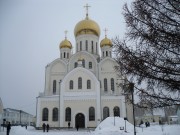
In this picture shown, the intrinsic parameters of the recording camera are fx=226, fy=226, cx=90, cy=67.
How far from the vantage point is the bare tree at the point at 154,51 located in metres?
6.55

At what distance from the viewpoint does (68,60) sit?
3778 centimetres

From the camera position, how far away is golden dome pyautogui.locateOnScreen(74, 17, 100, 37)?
40.0 meters

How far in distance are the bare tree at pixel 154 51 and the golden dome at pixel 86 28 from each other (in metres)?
33.0

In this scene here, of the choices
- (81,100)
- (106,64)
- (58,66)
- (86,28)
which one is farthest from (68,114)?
(86,28)

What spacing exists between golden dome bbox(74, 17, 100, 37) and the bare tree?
33.0m

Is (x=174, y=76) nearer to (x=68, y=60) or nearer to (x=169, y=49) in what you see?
(x=169, y=49)

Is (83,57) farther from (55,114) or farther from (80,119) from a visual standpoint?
(80,119)

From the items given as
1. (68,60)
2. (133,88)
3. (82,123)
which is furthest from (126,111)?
(133,88)

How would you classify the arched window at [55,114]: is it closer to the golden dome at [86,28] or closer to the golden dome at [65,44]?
the golden dome at [65,44]

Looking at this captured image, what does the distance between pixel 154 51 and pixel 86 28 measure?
111 feet

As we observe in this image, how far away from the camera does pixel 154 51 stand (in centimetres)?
682

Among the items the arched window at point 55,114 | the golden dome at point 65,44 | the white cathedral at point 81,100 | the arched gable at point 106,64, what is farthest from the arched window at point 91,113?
the golden dome at point 65,44

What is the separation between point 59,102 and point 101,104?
5.79m

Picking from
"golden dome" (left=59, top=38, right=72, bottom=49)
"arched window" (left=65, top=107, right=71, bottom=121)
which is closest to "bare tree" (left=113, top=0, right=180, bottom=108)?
"arched window" (left=65, top=107, right=71, bottom=121)
